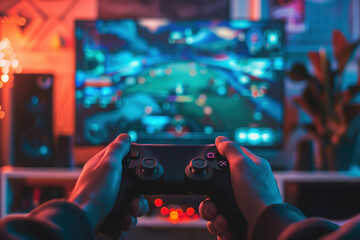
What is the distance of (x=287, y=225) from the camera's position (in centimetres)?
40

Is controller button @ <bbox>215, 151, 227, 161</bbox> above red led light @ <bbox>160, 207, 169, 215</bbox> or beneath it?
above

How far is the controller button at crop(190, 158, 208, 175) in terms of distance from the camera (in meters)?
0.58

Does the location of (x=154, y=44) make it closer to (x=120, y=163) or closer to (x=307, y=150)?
(x=307, y=150)

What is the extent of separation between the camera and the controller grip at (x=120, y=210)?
1.72 ft

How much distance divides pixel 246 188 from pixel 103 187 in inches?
9.2

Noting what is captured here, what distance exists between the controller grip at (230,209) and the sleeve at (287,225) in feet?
0.21

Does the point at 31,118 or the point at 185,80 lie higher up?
the point at 185,80

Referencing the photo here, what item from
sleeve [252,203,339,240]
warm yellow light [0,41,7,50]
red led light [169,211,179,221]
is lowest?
red led light [169,211,179,221]

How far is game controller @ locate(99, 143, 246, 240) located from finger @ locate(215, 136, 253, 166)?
0.02 metres

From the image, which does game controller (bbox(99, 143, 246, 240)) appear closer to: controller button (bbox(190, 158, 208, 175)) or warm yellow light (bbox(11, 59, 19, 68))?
controller button (bbox(190, 158, 208, 175))

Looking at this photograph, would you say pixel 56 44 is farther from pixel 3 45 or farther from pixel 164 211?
pixel 164 211

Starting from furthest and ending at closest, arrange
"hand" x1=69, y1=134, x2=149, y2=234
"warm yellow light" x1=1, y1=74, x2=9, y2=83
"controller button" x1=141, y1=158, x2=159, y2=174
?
"warm yellow light" x1=1, y1=74, x2=9, y2=83
"controller button" x1=141, y1=158, x2=159, y2=174
"hand" x1=69, y1=134, x2=149, y2=234

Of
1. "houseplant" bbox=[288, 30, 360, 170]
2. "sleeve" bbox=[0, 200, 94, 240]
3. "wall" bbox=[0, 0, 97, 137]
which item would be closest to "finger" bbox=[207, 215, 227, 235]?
"sleeve" bbox=[0, 200, 94, 240]

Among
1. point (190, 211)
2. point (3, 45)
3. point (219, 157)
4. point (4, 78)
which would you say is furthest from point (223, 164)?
point (3, 45)
